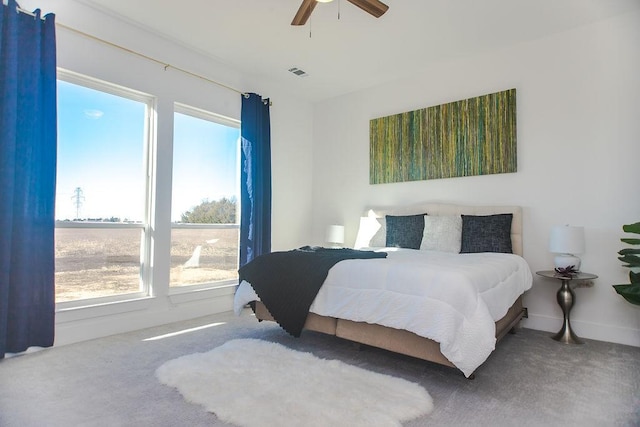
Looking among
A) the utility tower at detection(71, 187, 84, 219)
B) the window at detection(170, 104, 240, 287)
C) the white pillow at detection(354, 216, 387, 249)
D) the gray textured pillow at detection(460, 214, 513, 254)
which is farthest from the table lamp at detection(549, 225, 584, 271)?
the utility tower at detection(71, 187, 84, 219)

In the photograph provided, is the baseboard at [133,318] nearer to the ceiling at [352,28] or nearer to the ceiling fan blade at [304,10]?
the ceiling at [352,28]

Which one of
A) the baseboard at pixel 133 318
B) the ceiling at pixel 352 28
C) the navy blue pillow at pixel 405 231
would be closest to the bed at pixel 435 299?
the navy blue pillow at pixel 405 231

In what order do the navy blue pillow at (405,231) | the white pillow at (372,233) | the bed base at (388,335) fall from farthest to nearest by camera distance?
the white pillow at (372,233)
the navy blue pillow at (405,231)
the bed base at (388,335)

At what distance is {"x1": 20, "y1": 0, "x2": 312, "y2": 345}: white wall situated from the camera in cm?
303

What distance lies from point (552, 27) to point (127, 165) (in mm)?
4258


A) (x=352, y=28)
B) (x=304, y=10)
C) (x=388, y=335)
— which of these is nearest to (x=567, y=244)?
(x=388, y=335)

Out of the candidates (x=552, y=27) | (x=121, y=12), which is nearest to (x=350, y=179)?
(x=552, y=27)

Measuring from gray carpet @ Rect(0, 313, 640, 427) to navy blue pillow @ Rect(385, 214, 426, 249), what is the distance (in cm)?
130

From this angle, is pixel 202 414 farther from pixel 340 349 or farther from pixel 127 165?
pixel 127 165

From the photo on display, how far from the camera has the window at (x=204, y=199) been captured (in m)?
3.92

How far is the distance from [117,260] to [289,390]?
2309mm

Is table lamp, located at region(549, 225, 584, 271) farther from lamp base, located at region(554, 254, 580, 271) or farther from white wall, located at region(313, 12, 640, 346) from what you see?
white wall, located at region(313, 12, 640, 346)

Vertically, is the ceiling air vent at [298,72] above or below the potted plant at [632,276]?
above

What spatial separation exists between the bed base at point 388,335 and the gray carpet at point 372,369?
0.55ft
